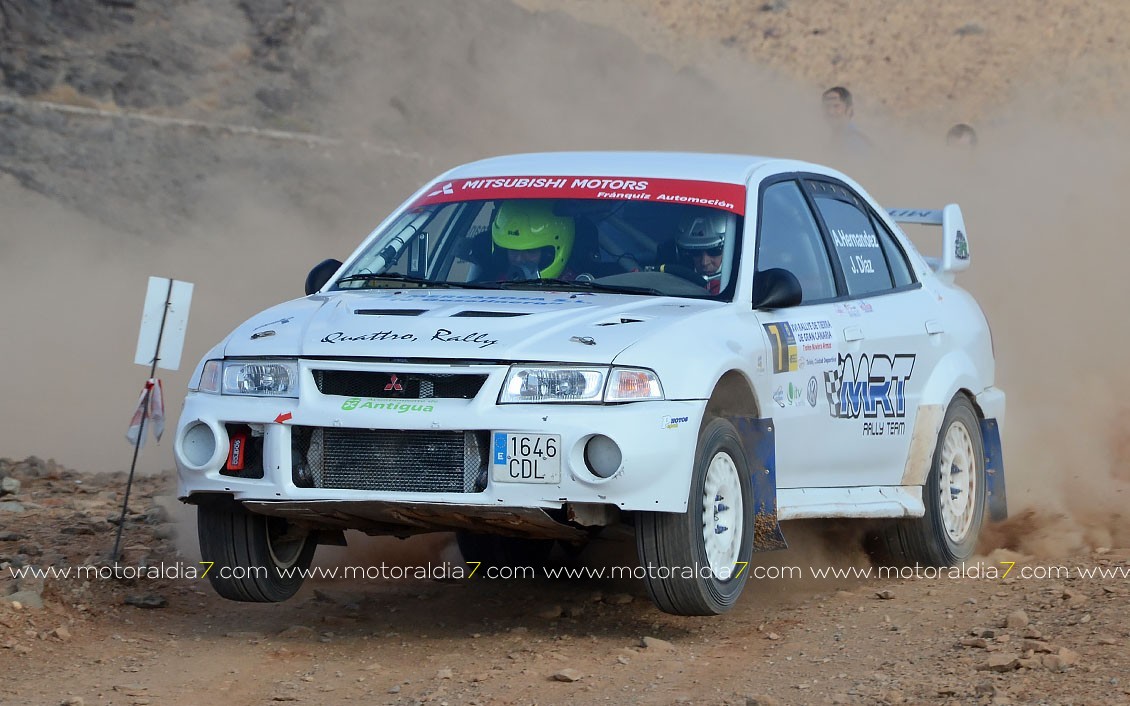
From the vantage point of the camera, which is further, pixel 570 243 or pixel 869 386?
pixel 869 386

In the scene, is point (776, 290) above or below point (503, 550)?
above

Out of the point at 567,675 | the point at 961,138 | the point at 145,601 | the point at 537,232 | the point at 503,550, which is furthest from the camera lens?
the point at 961,138

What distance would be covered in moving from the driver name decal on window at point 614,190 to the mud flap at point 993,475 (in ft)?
7.11

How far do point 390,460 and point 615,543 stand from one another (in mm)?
2495

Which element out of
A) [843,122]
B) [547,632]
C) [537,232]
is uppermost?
[843,122]

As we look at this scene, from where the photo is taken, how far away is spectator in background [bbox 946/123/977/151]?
18938mm

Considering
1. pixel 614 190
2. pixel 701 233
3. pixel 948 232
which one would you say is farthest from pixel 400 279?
pixel 948 232

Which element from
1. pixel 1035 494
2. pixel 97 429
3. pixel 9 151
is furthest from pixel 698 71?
pixel 1035 494

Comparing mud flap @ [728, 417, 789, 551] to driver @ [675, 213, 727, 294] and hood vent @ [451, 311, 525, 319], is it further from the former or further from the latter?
hood vent @ [451, 311, 525, 319]

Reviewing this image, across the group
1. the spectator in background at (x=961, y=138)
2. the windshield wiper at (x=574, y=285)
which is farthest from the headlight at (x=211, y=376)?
the spectator in background at (x=961, y=138)

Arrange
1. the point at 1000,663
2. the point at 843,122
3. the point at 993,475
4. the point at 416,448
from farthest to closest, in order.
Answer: the point at 843,122 < the point at 993,475 < the point at 416,448 < the point at 1000,663

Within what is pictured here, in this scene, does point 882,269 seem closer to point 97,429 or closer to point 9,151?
point 97,429

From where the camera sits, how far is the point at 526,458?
5.54 meters

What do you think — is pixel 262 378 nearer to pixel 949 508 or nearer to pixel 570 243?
pixel 570 243
